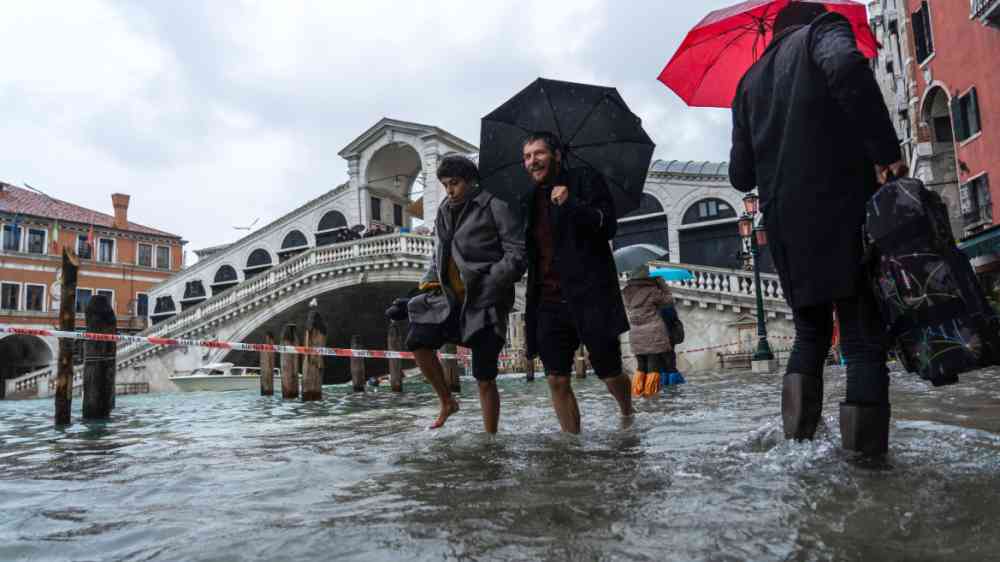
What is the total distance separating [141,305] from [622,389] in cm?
3932

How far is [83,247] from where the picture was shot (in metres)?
35.9

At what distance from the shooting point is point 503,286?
3.56m

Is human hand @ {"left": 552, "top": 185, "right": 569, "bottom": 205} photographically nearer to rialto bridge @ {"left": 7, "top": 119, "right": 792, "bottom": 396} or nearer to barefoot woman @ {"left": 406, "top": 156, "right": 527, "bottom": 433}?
barefoot woman @ {"left": 406, "top": 156, "right": 527, "bottom": 433}

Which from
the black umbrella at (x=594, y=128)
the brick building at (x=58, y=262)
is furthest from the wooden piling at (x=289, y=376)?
the brick building at (x=58, y=262)

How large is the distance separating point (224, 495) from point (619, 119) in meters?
2.66

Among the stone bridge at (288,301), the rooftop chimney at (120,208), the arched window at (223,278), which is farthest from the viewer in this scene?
the rooftop chimney at (120,208)

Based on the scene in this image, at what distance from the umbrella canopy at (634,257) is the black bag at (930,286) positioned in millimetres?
5675

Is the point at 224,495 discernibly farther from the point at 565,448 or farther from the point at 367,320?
the point at 367,320

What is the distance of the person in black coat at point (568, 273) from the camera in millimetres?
3355

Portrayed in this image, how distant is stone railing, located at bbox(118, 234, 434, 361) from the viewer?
23312mm

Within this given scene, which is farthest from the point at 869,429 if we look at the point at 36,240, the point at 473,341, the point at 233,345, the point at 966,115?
the point at 36,240

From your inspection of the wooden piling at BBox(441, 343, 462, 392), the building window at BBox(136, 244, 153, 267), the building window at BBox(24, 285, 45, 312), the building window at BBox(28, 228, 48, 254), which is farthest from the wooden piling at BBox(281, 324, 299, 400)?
the building window at BBox(136, 244, 153, 267)

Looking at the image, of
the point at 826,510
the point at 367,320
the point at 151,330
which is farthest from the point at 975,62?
the point at 151,330

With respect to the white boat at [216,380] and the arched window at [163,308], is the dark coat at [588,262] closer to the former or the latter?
the white boat at [216,380]
